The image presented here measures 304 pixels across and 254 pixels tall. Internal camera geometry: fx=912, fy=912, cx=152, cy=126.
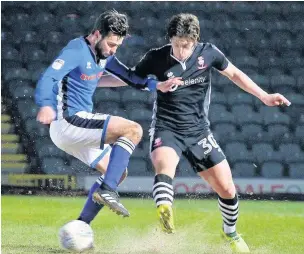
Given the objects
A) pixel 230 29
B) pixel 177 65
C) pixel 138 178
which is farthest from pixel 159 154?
pixel 230 29

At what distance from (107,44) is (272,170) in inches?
332

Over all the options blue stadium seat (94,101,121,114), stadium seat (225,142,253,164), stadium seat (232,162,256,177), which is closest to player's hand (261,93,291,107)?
stadium seat (232,162,256,177)

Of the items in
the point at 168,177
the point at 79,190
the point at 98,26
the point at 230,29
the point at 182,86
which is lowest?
the point at 79,190

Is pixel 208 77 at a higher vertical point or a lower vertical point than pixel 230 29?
higher

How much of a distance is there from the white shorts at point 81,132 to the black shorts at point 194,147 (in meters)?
0.48

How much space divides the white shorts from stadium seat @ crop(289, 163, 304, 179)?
8.06 meters

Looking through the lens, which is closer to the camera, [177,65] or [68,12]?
[177,65]

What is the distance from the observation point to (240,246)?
24.9 ft

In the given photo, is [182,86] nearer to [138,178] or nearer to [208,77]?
[208,77]

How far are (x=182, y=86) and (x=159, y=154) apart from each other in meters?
0.64

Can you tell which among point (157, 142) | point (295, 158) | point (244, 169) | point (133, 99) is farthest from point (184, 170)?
point (157, 142)

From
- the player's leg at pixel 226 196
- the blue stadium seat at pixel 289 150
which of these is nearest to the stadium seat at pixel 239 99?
the blue stadium seat at pixel 289 150

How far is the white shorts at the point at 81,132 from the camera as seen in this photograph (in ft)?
23.0

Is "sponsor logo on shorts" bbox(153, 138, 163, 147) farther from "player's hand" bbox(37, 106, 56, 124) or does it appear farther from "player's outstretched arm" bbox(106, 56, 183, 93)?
"player's hand" bbox(37, 106, 56, 124)
